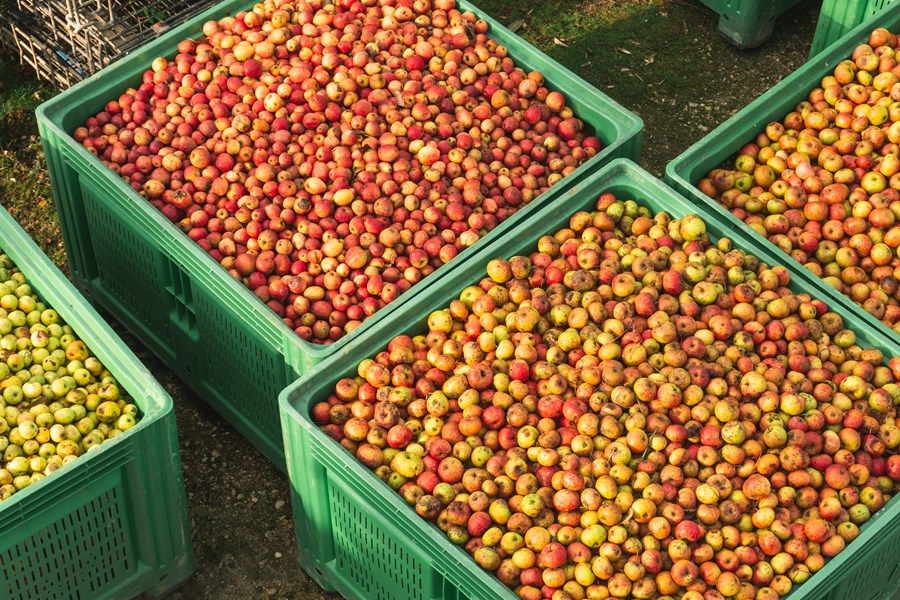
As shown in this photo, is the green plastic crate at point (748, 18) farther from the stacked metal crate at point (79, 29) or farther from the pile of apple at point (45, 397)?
the pile of apple at point (45, 397)

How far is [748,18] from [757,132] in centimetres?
193

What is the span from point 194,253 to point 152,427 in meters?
0.91

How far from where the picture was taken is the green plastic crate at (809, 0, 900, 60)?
20.6 ft

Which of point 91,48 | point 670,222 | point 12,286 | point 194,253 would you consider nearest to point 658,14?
point 670,222

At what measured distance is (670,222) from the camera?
498 centimetres

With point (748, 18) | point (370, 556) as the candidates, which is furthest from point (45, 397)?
point (748, 18)

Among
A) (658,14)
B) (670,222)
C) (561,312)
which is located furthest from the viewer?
(658,14)

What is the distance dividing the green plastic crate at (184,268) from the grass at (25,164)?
59cm

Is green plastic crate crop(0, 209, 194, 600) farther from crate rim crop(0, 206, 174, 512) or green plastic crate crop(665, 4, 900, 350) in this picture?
green plastic crate crop(665, 4, 900, 350)

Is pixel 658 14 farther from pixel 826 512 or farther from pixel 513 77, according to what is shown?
pixel 826 512

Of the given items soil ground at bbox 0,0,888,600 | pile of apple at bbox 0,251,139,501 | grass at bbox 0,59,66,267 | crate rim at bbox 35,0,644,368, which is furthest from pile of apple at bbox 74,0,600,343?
grass at bbox 0,59,66,267

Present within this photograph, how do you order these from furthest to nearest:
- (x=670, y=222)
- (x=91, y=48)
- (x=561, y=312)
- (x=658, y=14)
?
(x=658, y=14) < (x=91, y=48) < (x=670, y=222) < (x=561, y=312)

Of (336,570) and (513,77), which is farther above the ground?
(513,77)

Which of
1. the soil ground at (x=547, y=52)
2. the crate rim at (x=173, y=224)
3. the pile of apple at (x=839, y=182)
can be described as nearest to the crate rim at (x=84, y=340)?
the crate rim at (x=173, y=224)
